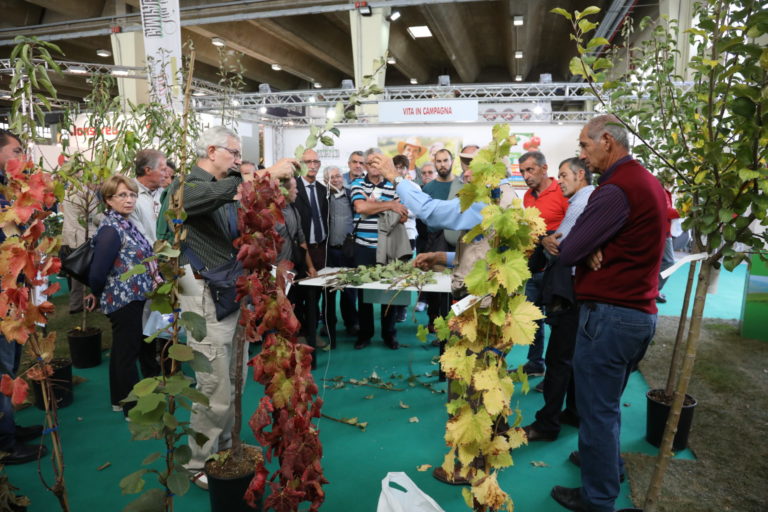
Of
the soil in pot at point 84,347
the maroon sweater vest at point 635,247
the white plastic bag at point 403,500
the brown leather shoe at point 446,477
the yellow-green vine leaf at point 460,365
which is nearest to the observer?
the yellow-green vine leaf at point 460,365

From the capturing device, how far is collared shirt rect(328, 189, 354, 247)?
502cm

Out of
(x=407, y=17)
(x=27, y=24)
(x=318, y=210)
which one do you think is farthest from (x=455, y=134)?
(x=27, y=24)

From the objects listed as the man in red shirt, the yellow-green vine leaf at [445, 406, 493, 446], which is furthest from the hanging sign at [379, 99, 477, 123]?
the yellow-green vine leaf at [445, 406, 493, 446]

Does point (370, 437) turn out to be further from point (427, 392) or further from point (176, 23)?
point (176, 23)

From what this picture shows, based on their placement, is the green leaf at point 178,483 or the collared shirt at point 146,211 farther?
the collared shirt at point 146,211

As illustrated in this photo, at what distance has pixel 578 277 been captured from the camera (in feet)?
7.22

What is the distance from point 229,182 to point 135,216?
1.61 metres

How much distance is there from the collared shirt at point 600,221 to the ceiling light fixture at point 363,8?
9.57m

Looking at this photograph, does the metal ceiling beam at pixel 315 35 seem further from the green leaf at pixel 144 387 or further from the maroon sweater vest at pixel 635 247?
the green leaf at pixel 144 387

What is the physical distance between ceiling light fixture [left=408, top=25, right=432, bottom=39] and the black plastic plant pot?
14.4 m

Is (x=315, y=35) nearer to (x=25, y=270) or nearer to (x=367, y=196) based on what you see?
(x=367, y=196)

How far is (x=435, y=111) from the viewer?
10109 mm

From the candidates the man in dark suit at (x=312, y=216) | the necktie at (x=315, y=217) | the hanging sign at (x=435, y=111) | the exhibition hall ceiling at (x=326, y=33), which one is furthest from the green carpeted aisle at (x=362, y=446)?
the exhibition hall ceiling at (x=326, y=33)

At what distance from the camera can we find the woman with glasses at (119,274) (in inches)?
121
